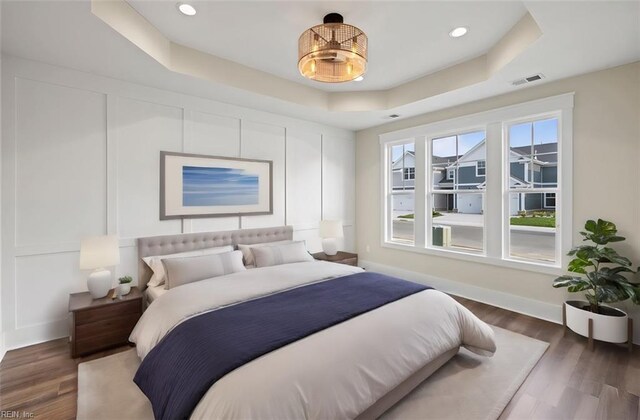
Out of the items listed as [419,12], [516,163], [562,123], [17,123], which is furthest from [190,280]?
[562,123]

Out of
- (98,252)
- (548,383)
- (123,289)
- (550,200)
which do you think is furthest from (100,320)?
(550,200)

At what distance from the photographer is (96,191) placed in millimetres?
3172

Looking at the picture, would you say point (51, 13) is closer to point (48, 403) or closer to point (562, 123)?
point (48, 403)

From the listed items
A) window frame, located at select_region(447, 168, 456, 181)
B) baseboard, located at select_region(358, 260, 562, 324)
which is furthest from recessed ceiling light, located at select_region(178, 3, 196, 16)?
baseboard, located at select_region(358, 260, 562, 324)

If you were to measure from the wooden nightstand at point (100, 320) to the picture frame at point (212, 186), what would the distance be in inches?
42.3

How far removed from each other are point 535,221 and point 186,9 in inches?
176

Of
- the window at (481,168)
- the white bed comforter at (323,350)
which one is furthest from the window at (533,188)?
the white bed comforter at (323,350)

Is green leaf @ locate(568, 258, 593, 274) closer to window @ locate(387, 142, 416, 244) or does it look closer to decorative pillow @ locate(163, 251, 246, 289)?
window @ locate(387, 142, 416, 244)

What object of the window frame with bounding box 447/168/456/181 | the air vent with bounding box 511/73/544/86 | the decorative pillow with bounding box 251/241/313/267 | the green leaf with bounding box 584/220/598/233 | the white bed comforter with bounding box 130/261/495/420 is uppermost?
the air vent with bounding box 511/73/544/86

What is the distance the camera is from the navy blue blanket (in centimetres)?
159

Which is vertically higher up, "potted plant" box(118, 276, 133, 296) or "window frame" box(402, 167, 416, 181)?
"window frame" box(402, 167, 416, 181)

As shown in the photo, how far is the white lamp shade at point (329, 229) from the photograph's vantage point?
488 cm

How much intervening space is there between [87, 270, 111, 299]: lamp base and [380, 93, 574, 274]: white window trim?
412cm

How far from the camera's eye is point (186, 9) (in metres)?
2.51
